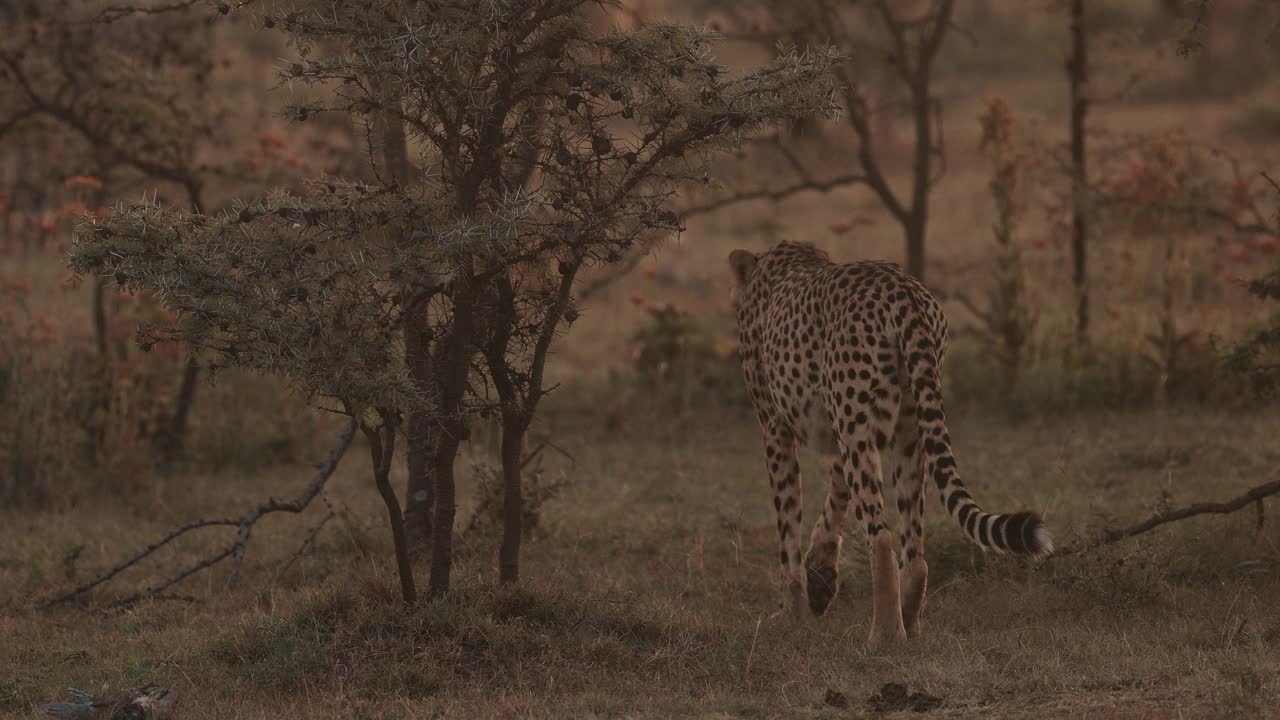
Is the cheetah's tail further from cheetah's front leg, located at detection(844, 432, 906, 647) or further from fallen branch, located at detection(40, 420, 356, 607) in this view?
fallen branch, located at detection(40, 420, 356, 607)

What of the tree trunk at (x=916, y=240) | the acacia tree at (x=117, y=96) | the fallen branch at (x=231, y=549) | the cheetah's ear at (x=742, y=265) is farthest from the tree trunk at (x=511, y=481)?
the tree trunk at (x=916, y=240)

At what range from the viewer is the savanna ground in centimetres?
582

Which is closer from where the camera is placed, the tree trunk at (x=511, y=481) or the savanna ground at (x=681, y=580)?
the savanna ground at (x=681, y=580)

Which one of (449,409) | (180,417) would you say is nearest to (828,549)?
Result: (449,409)

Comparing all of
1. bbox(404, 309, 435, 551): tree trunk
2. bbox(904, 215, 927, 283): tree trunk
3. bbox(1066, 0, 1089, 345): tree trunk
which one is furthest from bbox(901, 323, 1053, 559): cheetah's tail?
bbox(904, 215, 927, 283): tree trunk

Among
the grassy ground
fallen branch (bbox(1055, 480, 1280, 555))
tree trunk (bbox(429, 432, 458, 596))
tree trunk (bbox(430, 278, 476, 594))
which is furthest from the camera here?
fallen branch (bbox(1055, 480, 1280, 555))

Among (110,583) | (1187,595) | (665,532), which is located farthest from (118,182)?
(1187,595)

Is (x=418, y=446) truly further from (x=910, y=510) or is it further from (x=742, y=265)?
(x=910, y=510)

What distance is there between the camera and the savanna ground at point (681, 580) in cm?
582

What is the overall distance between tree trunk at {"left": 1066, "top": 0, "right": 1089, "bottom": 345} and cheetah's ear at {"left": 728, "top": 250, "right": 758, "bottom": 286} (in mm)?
4223

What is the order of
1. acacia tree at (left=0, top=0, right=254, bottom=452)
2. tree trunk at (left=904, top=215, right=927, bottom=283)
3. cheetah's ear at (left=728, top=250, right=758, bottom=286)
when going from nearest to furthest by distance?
cheetah's ear at (left=728, top=250, right=758, bottom=286) < acacia tree at (left=0, top=0, right=254, bottom=452) < tree trunk at (left=904, top=215, right=927, bottom=283)

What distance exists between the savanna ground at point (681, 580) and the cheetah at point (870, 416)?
10.2 inches

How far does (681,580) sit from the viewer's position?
793 centimetres

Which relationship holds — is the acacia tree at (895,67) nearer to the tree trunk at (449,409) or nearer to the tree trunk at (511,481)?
the tree trunk at (511,481)
